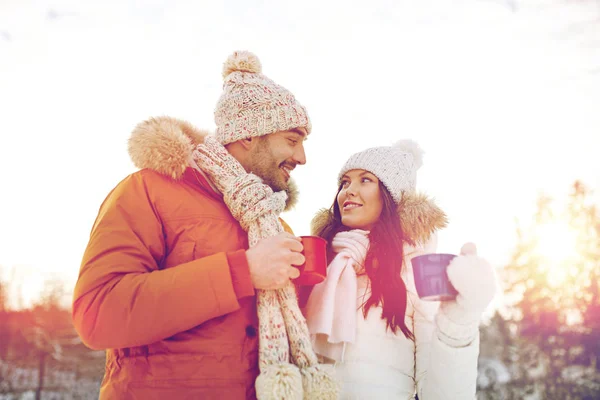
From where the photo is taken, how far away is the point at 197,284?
2098 mm

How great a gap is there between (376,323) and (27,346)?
78.3ft

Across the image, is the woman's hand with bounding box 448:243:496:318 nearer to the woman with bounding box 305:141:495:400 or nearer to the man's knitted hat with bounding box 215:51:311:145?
the woman with bounding box 305:141:495:400

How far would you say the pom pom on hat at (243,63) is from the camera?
3197mm

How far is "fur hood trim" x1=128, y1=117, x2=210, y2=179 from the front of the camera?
8.43 feet

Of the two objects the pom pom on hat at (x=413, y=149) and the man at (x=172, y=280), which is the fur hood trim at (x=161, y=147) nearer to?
the man at (x=172, y=280)

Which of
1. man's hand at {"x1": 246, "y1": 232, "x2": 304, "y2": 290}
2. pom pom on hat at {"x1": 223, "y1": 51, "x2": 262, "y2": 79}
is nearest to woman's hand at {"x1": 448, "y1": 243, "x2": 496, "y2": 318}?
man's hand at {"x1": 246, "y1": 232, "x2": 304, "y2": 290}

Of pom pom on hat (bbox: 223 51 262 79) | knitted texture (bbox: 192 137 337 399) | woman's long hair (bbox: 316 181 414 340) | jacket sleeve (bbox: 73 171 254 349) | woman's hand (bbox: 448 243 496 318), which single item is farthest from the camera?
pom pom on hat (bbox: 223 51 262 79)

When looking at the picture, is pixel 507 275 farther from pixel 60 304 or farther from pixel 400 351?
pixel 60 304

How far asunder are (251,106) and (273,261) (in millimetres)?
1193

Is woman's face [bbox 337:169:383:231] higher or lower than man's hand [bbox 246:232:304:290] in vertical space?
higher

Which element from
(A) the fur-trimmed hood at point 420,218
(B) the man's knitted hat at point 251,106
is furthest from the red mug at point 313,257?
(A) the fur-trimmed hood at point 420,218

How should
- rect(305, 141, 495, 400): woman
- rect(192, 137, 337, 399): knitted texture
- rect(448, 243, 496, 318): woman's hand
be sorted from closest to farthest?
rect(192, 137, 337, 399): knitted texture → rect(448, 243, 496, 318): woman's hand → rect(305, 141, 495, 400): woman

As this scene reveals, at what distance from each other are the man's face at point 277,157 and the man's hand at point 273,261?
72cm

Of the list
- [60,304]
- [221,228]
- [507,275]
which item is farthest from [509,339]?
[60,304]
